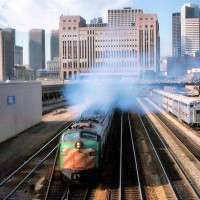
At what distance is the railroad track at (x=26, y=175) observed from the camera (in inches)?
619

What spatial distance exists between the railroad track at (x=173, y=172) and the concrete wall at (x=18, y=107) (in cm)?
1145

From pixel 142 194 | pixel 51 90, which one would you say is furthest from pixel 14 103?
pixel 51 90

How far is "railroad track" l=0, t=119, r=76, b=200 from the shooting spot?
15.7 metres

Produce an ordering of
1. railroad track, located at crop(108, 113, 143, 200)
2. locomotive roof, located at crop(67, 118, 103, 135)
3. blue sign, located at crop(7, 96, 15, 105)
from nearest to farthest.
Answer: railroad track, located at crop(108, 113, 143, 200)
locomotive roof, located at crop(67, 118, 103, 135)
blue sign, located at crop(7, 96, 15, 105)

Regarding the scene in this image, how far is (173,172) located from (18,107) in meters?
17.4

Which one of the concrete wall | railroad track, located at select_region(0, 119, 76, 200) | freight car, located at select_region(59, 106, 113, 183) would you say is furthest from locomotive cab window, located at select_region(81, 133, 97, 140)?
the concrete wall

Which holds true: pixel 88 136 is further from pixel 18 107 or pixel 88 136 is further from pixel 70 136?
pixel 18 107

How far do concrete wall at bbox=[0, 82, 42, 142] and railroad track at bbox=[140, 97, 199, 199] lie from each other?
37.6 ft

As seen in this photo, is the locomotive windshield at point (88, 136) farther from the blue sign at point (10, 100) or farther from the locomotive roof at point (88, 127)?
the blue sign at point (10, 100)

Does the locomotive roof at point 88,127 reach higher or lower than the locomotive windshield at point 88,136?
higher

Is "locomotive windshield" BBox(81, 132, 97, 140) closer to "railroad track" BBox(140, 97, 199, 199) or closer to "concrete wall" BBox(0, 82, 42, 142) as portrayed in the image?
"railroad track" BBox(140, 97, 199, 199)

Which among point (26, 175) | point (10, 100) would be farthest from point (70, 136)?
point (10, 100)

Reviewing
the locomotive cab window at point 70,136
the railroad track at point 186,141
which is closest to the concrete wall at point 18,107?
the locomotive cab window at point 70,136

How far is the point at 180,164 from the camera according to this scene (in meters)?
20.8
